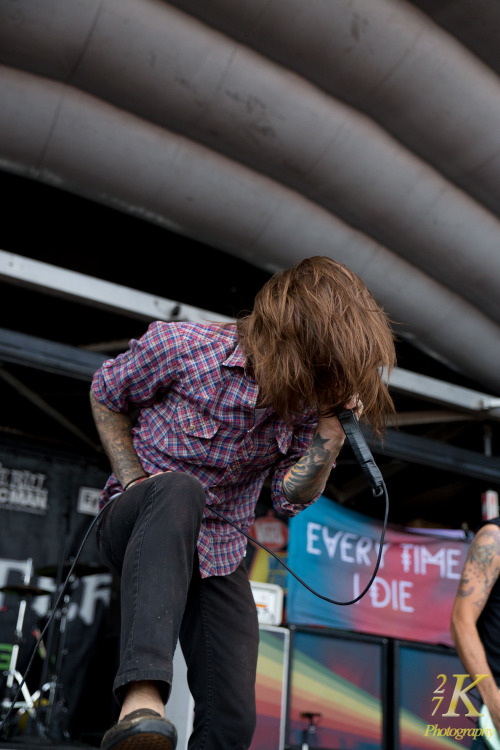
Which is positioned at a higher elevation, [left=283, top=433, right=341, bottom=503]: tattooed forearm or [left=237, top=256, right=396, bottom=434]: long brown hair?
[left=237, top=256, right=396, bottom=434]: long brown hair

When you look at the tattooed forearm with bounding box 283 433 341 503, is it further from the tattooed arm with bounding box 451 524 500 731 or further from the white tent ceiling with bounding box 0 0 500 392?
the white tent ceiling with bounding box 0 0 500 392

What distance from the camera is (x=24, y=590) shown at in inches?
213

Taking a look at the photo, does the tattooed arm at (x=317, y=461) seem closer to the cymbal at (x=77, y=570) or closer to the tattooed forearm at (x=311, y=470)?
the tattooed forearm at (x=311, y=470)

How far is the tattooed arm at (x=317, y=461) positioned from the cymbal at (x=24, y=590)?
4.18 m

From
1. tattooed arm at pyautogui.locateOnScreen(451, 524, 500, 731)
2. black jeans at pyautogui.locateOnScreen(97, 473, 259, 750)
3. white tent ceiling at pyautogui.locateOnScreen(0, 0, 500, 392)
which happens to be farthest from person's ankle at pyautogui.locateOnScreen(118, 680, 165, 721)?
white tent ceiling at pyautogui.locateOnScreen(0, 0, 500, 392)

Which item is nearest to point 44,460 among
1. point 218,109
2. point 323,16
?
point 218,109

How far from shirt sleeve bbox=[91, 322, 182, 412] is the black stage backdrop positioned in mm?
3996

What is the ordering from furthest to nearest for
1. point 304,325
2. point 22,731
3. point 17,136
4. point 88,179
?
1. point 22,731
2. point 88,179
3. point 17,136
4. point 304,325

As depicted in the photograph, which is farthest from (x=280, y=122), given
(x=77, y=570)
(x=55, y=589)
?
(x=55, y=589)

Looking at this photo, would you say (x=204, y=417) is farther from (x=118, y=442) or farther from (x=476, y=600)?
(x=476, y=600)

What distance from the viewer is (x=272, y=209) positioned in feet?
12.5

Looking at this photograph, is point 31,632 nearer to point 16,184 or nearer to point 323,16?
point 16,184

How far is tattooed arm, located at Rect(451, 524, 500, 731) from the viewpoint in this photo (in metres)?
2.37

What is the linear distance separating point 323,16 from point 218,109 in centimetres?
62
